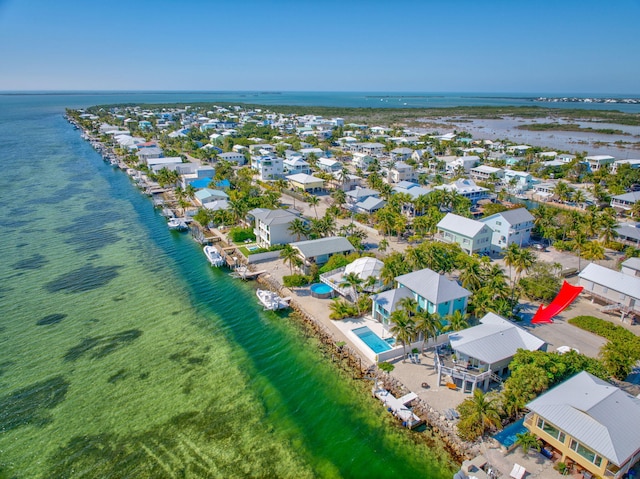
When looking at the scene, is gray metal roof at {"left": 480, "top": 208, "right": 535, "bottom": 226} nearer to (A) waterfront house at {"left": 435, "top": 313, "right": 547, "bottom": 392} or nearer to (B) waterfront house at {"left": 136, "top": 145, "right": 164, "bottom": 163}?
(A) waterfront house at {"left": 435, "top": 313, "right": 547, "bottom": 392}

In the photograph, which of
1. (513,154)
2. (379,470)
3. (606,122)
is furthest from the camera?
(606,122)

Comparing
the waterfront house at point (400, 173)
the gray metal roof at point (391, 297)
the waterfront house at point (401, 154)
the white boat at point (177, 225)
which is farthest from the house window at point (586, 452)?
the waterfront house at point (401, 154)

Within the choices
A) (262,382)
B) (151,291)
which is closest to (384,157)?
(151,291)

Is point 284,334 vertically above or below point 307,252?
below

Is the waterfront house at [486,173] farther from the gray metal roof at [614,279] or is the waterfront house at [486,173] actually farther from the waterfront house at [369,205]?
the gray metal roof at [614,279]

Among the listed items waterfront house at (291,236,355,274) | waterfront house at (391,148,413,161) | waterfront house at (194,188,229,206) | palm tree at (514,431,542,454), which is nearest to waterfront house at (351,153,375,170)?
waterfront house at (391,148,413,161)

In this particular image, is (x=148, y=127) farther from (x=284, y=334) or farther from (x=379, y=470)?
(x=379, y=470)

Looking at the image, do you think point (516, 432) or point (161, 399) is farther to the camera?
point (161, 399)

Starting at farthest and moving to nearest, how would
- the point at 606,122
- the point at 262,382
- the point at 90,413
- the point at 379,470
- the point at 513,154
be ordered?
the point at 606,122, the point at 513,154, the point at 262,382, the point at 90,413, the point at 379,470
